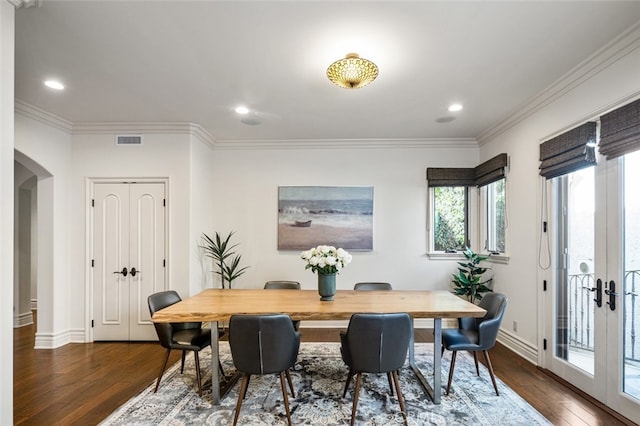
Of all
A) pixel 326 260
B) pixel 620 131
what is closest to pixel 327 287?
pixel 326 260

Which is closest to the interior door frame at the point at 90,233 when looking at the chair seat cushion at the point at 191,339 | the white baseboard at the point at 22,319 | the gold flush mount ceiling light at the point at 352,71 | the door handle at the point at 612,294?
the chair seat cushion at the point at 191,339

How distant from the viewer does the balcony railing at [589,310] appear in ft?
8.08

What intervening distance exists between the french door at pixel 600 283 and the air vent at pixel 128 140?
16.1 ft

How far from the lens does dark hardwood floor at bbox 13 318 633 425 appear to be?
103 inches

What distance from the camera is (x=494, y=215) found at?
4.70m

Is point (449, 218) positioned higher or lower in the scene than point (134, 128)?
lower

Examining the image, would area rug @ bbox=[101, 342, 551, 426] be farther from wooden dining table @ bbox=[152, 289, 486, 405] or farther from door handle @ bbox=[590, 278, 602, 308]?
door handle @ bbox=[590, 278, 602, 308]

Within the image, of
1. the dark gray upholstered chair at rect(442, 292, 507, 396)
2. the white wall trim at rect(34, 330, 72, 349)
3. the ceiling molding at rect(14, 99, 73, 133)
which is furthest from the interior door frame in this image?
the dark gray upholstered chair at rect(442, 292, 507, 396)

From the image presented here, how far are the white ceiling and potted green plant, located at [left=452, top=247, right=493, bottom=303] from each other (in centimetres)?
186

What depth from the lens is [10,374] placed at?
184 cm

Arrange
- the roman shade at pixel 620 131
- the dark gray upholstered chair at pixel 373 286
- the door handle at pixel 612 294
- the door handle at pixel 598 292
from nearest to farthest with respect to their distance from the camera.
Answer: the roman shade at pixel 620 131 < the door handle at pixel 612 294 < the door handle at pixel 598 292 < the dark gray upholstered chair at pixel 373 286

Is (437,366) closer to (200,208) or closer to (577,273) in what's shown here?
(577,273)

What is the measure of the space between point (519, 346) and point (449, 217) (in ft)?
6.44

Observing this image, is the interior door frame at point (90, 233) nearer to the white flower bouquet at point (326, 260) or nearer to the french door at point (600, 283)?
the white flower bouquet at point (326, 260)
